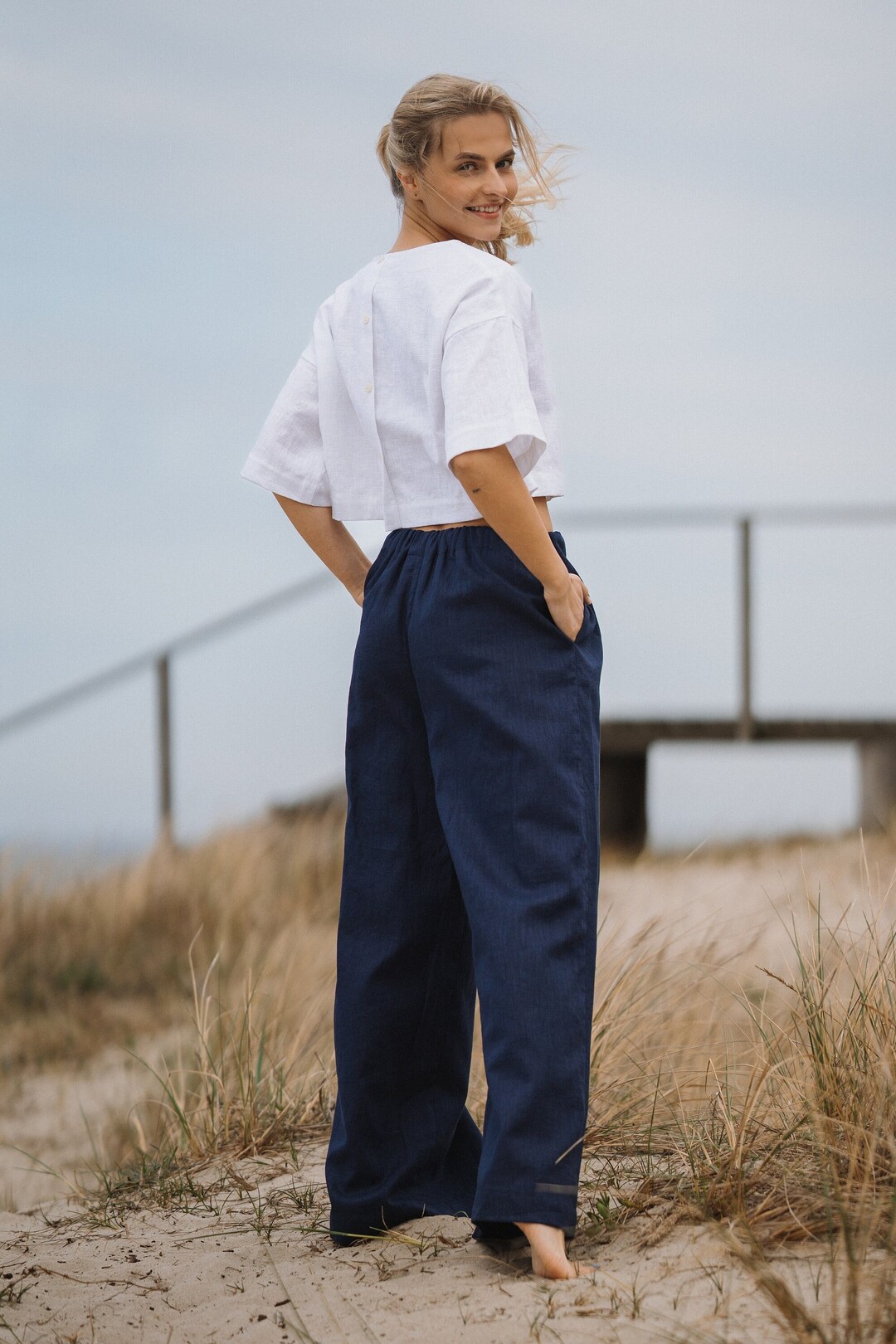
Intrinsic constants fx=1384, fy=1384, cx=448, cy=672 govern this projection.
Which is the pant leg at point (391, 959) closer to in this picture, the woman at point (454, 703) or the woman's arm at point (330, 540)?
the woman at point (454, 703)

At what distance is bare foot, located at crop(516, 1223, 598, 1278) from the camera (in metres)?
1.77

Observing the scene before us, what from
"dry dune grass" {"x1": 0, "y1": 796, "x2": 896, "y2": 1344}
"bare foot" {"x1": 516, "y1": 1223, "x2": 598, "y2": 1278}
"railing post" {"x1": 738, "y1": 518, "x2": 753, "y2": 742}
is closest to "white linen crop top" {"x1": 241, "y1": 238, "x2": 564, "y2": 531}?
"dry dune grass" {"x1": 0, "y1": 796, "x2": 896, "y2": 1344}

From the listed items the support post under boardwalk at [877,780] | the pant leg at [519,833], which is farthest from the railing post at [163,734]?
the pant leg at [519,833]

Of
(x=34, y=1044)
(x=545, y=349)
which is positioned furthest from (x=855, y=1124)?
(x=34, y=1044)

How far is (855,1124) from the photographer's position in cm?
185

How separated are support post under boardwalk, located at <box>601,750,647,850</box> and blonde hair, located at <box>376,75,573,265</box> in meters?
6.43

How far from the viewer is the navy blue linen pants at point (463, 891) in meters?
1.85

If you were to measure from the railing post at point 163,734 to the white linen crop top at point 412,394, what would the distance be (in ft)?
19.4

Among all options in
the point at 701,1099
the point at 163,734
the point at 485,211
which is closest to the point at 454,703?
the point at 485,211

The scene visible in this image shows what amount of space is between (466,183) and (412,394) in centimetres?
31

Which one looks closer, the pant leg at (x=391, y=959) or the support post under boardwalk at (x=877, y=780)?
the pant leg at (x=391, y=959)

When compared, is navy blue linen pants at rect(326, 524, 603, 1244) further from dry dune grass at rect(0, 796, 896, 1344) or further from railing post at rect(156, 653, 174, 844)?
railing post at rect(156, 653, 174, 844)

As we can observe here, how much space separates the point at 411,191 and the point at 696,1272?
1537 millimetres

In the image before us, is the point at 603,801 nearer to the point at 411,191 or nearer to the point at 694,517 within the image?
the point at 694,517
